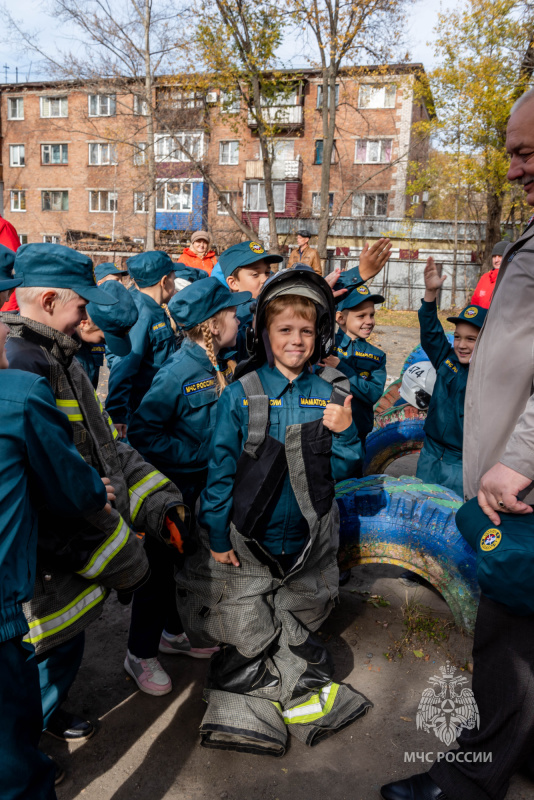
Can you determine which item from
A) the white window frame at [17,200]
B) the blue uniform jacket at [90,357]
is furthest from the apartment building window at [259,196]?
the blue uniform jacket at [90,357]

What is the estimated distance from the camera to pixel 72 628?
2.23 m

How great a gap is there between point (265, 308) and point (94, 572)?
1.45 meters

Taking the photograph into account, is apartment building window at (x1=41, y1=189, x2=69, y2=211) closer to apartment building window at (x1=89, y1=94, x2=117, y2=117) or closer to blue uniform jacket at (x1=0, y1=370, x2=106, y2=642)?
apartment building window at (x1=89, y1=94, x2=117, y2=117)

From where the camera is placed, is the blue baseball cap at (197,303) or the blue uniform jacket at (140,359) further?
the blue uniform jacket at (140,359)

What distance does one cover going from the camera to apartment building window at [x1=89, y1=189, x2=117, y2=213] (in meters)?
38.1

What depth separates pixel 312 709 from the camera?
9.18 ft

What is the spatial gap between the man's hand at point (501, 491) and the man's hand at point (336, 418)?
0.66 meters

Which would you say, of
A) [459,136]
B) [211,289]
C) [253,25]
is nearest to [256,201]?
[459,136]

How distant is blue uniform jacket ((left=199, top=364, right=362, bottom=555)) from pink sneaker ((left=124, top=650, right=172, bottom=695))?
88cm

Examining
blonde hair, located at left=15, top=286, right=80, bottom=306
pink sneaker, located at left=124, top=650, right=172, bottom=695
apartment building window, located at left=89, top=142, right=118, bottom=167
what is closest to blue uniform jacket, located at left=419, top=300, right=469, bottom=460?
pink sneaker, located at left=124, top=650, right=172, bottom=695

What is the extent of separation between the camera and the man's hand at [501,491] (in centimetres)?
201

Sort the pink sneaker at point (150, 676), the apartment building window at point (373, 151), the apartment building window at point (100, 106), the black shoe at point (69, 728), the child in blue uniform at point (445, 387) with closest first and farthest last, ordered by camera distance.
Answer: the black shoe at point (69, 728) → the pink sneaker at point (150, 676) → the child in blue uniform at point (445, 387) → the apartment building window at point (373, 151) → the apartment building window at point (100, 106)

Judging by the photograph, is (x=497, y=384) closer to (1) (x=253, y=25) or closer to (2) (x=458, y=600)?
(2) (x=458, y=600)

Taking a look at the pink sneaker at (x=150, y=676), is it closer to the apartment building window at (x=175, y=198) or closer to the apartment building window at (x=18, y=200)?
the apartment building window at (x=175, y=198)
